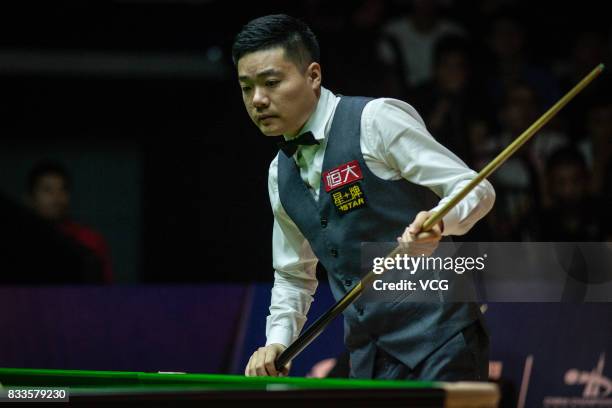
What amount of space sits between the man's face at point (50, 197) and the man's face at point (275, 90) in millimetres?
2185

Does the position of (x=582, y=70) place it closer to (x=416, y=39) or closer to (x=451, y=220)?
(x=416, y=39)

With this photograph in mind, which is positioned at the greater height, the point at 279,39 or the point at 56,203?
the point at 279,39

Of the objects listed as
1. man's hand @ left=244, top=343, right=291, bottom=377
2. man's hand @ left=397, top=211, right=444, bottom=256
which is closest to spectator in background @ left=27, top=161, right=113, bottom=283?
man's hand @ left=244, top=343, right=291, bottom=377

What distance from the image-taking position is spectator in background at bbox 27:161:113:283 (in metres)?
4.38

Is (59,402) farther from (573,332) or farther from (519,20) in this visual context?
(519,20)

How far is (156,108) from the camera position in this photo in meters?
5.52

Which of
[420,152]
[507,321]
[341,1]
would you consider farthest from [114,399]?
[341,1]

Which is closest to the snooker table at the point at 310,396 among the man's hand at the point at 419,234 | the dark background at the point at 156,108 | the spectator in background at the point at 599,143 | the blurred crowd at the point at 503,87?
the man's hand at the point at 419,234

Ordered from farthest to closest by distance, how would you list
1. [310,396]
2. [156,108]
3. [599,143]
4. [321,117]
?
[156,108], [599,143], [321,117], [310,396]

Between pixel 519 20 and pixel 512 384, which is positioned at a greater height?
pixel 519 20

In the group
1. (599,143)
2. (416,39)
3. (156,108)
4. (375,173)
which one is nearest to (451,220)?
(375,173)

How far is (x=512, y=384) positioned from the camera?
3711 mm

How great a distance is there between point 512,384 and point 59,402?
7.45 ft

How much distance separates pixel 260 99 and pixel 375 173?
36cm
